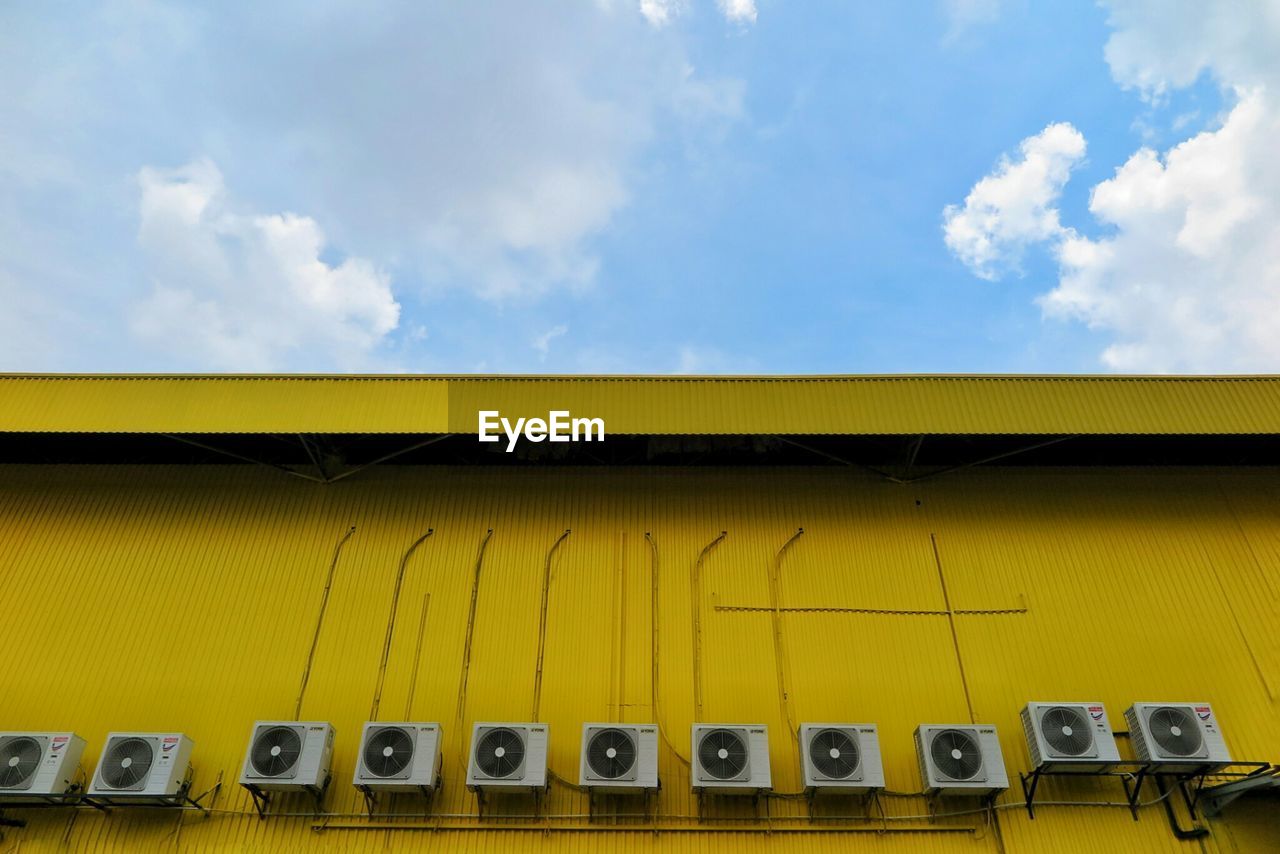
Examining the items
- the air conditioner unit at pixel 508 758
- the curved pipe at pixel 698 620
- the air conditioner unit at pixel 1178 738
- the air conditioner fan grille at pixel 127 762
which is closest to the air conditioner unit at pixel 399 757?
the air conditioner unit at pixel 508 758

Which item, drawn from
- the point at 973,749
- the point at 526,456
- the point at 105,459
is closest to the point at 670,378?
the point at 526,456

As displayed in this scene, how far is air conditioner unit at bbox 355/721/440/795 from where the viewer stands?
395 inches

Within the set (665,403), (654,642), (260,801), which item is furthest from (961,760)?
(260,801)

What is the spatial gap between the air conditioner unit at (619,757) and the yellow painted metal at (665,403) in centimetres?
445

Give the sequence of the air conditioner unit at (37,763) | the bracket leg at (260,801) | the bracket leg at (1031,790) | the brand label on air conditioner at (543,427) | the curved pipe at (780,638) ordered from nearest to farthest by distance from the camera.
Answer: the air conditioner unit at (37,763) → the bracket leg at (1031,790) → the bracket leg at (260,801) → the curved pipe at (780,638) → the brand label on air conditioner at (543,427)

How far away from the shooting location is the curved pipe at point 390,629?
1134 centimetres

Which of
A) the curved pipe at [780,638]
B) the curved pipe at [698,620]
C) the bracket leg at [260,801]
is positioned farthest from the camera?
the curved pipe at [698,620]

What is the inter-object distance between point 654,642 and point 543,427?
376 centimetres

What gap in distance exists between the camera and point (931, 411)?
12.5 m

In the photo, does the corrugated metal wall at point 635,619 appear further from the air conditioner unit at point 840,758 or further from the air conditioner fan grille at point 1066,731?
the air conditioner fan grille at point 1066,731

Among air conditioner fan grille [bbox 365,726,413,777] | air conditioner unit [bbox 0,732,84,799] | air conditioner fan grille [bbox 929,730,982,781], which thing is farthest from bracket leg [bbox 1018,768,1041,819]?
air conditioner unit [bbox 0,732,84,799]

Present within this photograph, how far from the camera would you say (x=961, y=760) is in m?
10.2

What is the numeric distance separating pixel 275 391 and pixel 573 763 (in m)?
7.45

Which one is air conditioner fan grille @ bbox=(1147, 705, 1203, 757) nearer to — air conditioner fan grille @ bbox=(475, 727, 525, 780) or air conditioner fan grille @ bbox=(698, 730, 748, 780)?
air conditioner fan grille @ bbox=(698, 730, 748, 780)
